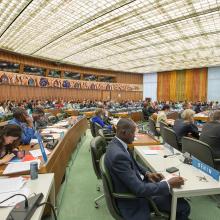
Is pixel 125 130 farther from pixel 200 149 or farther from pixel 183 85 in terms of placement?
pixel 183 85

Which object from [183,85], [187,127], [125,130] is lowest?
[187,127]

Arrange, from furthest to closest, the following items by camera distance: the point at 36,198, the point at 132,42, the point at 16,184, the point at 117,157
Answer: the point at 132,42
the point at 16,184
the point at 117,157
the point at 36,198

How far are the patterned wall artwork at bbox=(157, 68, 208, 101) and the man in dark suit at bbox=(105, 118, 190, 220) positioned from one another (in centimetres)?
2113

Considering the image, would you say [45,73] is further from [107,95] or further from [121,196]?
[121,196]

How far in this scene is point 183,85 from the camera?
22734mm

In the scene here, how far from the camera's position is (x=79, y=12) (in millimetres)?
6531

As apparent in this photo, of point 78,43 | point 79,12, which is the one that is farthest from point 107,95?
point 79,12

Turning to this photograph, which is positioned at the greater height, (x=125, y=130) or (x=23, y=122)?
(x=125, y=130)

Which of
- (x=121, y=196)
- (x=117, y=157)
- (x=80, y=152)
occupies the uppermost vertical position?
(x=117, y=157)

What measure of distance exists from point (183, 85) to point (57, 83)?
1396 centimetres

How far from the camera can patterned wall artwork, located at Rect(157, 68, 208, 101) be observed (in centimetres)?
2108

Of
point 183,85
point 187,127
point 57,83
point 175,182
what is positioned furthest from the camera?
point 183,85

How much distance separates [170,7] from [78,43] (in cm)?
568

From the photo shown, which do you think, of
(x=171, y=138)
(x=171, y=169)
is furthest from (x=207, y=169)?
(x=171, y=138)
